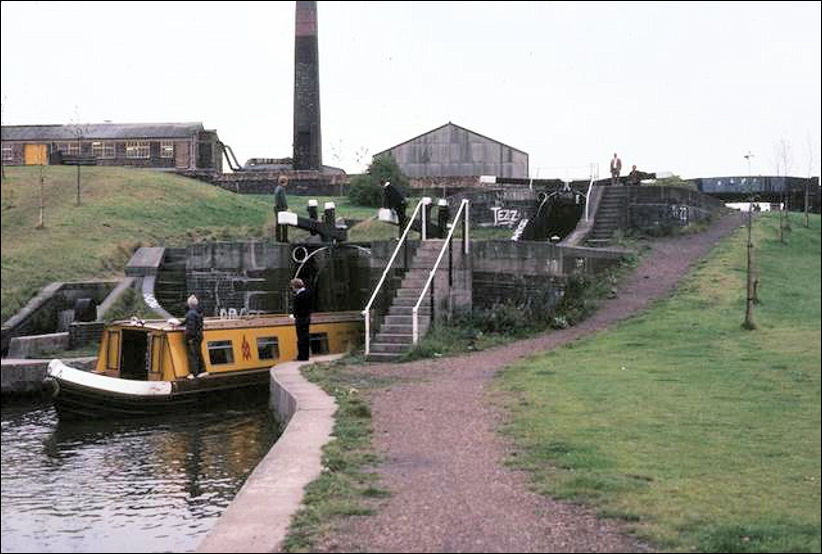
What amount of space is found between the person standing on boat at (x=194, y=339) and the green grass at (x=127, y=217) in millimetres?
7093

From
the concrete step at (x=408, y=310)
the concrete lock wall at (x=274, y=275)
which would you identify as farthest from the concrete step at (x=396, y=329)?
the concrete lock wall at (x=274, y=275)

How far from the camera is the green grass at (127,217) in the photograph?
27812mm

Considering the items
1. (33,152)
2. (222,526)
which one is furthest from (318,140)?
(222,526)

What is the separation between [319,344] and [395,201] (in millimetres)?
3949

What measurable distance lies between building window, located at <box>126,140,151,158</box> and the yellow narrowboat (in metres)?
34.1

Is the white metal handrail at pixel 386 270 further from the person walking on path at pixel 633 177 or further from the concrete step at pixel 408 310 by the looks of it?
the person walking on path at pixel 633 177

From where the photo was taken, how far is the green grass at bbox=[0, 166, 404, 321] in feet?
91.2

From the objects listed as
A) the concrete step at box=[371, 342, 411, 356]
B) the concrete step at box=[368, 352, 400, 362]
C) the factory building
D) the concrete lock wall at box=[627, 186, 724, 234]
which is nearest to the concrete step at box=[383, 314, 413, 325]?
the concrete step at box=[371, 342, 411, 356]

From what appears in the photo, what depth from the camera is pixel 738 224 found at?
2909 centimetres

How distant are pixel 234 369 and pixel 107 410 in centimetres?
319

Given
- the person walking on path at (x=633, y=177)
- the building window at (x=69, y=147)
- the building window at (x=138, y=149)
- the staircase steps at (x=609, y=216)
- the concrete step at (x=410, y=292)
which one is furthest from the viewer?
the building window at (x=138, y=149)

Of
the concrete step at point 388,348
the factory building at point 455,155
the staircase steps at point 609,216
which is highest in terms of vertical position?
the factory building at point 455,155

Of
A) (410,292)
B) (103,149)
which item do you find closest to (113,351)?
(410,292)

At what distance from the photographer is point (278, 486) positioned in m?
7.98
